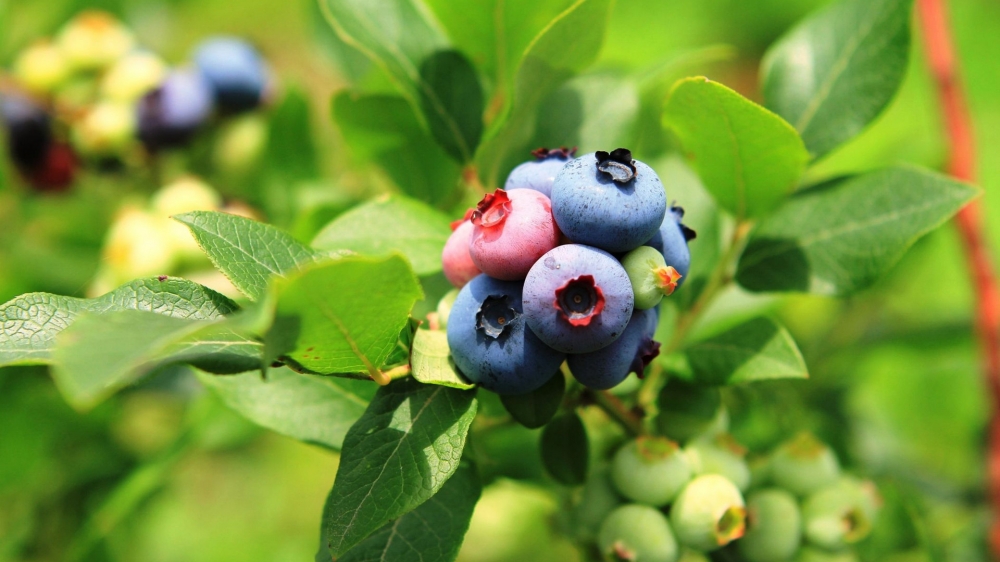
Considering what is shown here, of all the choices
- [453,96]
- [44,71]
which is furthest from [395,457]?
[44,71]

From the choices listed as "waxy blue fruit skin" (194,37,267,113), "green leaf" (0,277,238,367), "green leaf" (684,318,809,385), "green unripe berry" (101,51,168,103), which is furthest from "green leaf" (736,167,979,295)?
"green unripe berry" (101,51,168,103)

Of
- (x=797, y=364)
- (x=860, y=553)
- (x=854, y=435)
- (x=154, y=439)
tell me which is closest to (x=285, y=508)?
(x=154, y=439)

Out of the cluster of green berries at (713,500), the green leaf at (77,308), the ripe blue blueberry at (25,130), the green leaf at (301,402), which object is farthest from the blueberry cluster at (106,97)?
the cluster of green berries at (713,500)

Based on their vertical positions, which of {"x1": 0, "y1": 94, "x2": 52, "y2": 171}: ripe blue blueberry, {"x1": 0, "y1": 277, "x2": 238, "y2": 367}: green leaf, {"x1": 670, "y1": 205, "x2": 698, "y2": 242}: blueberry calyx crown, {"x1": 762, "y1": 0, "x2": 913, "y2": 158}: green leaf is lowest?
{"x1": 0, "y1": 94, "x2": 52, "y2": 171}: ripe blue blueberry

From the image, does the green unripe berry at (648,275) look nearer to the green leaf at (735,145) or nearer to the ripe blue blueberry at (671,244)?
the ripe blue blueberry at (671,244)

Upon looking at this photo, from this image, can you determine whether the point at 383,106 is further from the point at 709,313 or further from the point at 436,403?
the point at 709,313

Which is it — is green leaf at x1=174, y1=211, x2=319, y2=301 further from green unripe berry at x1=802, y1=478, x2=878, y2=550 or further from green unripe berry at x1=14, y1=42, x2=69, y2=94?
green unripe berry at x1=14, y1=42, x2=69, y2=94
